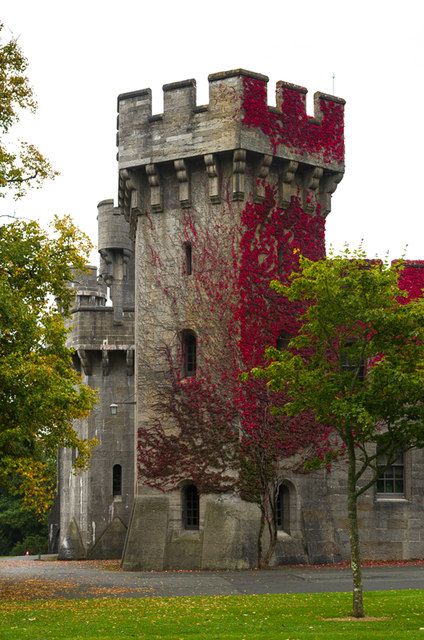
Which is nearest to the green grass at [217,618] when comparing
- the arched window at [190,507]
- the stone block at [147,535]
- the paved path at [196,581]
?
the paved path at [196,581]

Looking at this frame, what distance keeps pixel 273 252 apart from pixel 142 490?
320 inches

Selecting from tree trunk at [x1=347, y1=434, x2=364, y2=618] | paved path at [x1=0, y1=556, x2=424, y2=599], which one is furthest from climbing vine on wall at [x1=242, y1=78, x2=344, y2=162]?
tree trunk at [x1=347, y1=434, x2=364, y2=618]

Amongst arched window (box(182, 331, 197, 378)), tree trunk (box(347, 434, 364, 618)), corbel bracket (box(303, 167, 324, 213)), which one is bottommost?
tree trunk (box(347, 434, 364, 618))

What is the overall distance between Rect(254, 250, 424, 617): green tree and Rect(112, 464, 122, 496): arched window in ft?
69.2

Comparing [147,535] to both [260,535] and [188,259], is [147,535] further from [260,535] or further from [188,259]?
[188,259]

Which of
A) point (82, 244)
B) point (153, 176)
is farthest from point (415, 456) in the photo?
point (82, 244)

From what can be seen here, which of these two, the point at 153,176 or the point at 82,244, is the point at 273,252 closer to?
the point at 153,176

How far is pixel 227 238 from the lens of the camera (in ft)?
104

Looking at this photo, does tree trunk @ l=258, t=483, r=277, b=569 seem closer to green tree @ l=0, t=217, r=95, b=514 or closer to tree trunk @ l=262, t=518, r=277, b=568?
tree trunk @ l=262, t=518, r=277, b=568

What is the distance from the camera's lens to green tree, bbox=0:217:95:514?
2183 cm

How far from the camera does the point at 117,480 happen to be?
128 ft

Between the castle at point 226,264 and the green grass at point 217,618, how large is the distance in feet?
29.4

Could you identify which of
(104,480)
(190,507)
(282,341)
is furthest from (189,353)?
(104,480)

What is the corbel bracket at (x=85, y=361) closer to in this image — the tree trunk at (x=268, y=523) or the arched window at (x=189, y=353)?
the arched window at (x=189, y=353)
